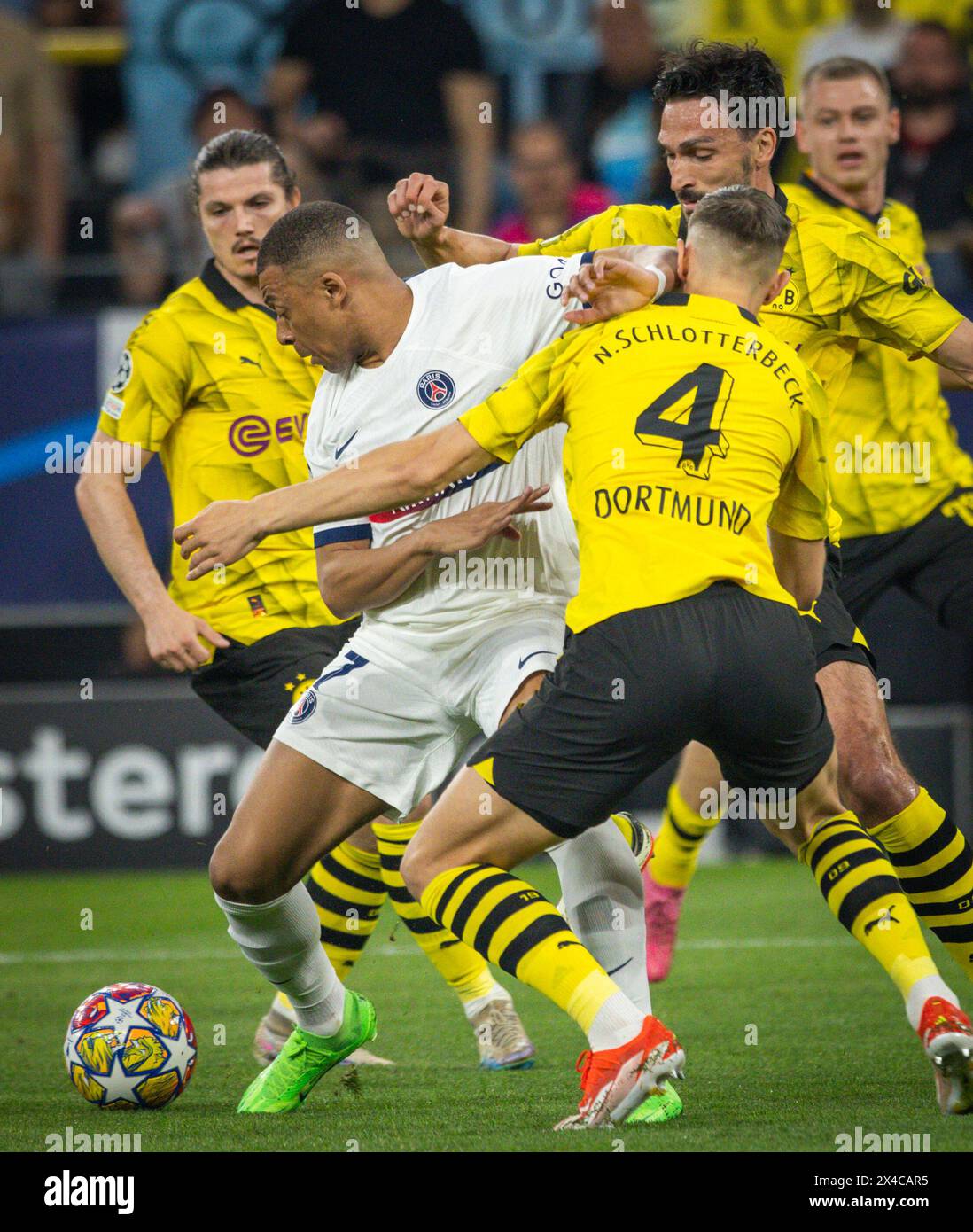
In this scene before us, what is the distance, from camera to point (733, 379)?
379 centimetres

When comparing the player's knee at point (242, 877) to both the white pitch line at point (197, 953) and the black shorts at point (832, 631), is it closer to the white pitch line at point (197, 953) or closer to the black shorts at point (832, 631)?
the black shorts at point (832, 631)

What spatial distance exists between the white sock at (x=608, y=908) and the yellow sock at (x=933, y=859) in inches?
25.9

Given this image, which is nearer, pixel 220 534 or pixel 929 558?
pixel 220 534

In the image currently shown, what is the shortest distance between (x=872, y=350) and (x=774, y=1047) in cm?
211

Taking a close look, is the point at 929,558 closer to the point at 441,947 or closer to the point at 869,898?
the point at 869,898

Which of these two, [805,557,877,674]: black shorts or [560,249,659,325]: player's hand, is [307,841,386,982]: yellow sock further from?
[560,249,659,325]: player's hand

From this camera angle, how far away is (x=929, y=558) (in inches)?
227

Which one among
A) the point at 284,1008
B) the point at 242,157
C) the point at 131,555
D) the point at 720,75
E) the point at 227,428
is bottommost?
the point at 284,1008

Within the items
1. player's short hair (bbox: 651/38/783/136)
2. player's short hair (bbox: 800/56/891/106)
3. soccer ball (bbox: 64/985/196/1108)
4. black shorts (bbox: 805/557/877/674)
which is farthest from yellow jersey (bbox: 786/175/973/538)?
soccer ball (bbox: 64/985/196/1108)

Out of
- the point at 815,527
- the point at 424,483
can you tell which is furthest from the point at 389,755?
the point at 815,527

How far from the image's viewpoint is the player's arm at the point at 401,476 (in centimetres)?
386

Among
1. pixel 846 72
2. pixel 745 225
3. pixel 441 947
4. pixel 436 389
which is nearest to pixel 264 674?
pixel 441 947

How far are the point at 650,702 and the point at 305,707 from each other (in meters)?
1.04

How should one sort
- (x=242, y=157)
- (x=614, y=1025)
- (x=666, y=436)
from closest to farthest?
(x=614, y=1025) < (x=666, y=436) < (x=242, y=157)
